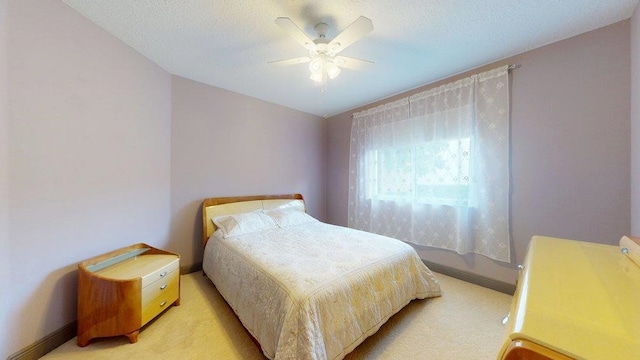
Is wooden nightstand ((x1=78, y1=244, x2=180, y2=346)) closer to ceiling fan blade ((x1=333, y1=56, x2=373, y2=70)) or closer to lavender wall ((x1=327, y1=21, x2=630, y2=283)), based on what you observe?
ceiling fan blade ((x1=333, y1=56, x2=373, y2=70))

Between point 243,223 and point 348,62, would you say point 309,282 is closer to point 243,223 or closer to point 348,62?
point 243,223

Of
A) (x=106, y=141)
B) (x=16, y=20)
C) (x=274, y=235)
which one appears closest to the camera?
(x=16, y=20)

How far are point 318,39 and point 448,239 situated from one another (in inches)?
100

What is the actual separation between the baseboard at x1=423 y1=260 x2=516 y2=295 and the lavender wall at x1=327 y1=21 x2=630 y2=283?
69 millimetres

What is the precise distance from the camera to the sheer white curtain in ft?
7.16

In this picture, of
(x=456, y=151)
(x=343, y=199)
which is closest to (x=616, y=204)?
(x=456, y=151)

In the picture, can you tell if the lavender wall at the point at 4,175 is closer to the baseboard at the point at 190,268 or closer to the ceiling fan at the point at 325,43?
the baseboard at the point at 190,268

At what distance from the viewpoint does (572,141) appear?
1842mm

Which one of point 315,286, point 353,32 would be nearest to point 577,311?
point 315,286

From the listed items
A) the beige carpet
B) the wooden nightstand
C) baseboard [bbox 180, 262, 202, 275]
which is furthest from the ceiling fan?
baseboard [bbox 180, 262, 202, 275]

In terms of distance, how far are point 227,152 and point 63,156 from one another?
159 centimetres

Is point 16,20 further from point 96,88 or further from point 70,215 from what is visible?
point 70,215

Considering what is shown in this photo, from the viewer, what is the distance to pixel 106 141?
182cm

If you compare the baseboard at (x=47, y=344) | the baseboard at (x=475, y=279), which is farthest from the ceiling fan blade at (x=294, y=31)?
the baseboard at (x=475, y=279)
